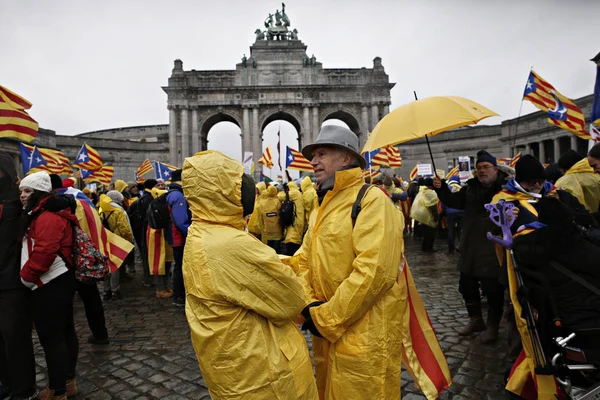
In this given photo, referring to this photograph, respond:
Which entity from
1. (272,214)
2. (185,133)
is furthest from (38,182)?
(185,133)

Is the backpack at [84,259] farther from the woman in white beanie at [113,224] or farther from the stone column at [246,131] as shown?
the stone column at [246,131]

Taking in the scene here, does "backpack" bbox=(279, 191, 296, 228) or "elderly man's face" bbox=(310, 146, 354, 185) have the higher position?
"elderly man's face" bbox=(310, 146, 354, 185)

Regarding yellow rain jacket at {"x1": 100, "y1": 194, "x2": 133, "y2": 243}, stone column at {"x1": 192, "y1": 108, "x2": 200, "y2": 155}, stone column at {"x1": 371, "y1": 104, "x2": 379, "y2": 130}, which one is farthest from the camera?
stone column at {"x1": 371, "y1": 104, "x2": 379, "y2": 130}

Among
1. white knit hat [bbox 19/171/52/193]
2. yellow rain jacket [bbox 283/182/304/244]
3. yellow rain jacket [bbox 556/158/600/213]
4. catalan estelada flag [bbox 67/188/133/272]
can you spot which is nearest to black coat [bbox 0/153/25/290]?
white knit hat [bbox 19/171/52/193]

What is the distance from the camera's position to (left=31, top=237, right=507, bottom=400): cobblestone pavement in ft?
12.9

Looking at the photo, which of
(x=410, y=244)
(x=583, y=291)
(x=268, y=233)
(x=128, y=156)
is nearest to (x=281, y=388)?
(x=583, y=291)

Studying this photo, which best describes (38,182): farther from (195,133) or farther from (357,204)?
(195,133)

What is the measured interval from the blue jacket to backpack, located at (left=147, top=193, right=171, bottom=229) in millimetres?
274

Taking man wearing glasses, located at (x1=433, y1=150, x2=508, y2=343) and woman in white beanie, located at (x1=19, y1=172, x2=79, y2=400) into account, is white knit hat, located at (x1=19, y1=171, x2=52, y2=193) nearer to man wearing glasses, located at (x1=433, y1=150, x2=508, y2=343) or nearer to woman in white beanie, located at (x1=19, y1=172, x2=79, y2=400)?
woman in white beanie, located at (x1=19, y1=172, x2=79, y2=400)

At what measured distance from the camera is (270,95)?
42.1 metres

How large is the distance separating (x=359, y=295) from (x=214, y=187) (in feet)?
3.25

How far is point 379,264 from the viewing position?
6.98 ft

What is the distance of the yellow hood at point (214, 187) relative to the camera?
209 cm

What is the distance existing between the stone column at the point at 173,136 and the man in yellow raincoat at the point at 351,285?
41002 millimetres
